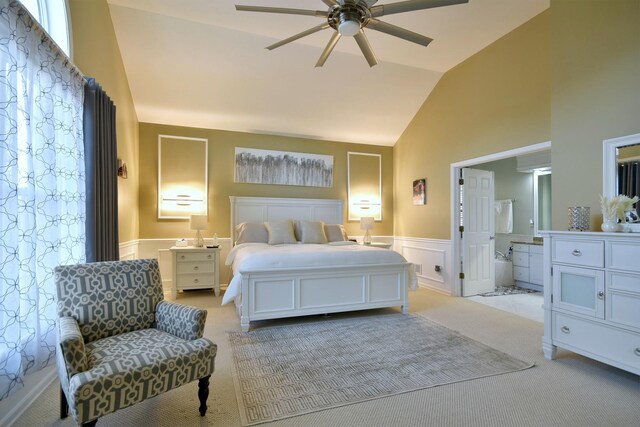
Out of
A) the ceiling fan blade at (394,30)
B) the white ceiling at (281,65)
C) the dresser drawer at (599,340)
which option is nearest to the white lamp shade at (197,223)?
the white ceiling at (281,65)

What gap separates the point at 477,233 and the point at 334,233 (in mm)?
2322

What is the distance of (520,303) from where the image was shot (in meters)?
4.57

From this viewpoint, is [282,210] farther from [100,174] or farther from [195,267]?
[100,174]

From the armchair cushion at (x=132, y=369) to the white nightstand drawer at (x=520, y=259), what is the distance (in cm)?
565

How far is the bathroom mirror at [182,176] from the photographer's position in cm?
516

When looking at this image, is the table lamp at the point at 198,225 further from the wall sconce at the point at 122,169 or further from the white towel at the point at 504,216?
the white towel at the point at 504,216

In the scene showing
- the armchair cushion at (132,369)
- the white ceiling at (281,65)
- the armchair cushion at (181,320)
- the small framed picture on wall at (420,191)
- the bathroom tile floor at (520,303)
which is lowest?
the bathroom tile floor at (520,303)

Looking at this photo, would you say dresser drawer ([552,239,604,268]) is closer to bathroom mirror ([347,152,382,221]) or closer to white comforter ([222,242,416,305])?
white comforter ([222,242,416,305])

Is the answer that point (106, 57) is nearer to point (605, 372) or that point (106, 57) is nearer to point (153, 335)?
point (153, 335)

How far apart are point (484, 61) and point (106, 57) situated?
15.7ft

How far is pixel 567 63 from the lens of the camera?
2.92 meters

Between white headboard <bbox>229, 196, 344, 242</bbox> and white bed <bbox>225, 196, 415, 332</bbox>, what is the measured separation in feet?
5.97

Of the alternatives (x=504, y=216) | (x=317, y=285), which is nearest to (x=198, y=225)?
(x=317, y=285)

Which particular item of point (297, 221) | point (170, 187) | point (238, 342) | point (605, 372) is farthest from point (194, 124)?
point (605, 372)
